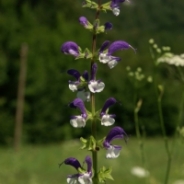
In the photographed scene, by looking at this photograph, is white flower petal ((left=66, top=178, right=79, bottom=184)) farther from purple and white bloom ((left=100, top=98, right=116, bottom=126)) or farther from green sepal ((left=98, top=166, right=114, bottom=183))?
purple and white bloom ((left=100, top=98, right=116, bottom=126))

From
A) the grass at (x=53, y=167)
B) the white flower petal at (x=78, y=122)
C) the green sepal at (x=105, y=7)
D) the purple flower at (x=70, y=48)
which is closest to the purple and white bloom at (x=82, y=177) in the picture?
the white flower petal at (x=78, y=122)

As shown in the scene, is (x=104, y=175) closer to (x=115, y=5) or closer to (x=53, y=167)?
(x=115, y=5)

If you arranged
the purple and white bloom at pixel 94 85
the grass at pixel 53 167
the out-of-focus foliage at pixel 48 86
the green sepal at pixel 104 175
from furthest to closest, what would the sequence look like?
the out-of-focus foliage at pixel 48 86
the grass at pixel 53 167
the green sepal at pixel 104 175
the purple and white bloom at pixel 94 85

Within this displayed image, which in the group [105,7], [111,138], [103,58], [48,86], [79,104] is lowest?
[48,86]

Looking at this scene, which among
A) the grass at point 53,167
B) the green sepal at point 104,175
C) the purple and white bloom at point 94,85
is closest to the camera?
the purple and white bloom at point 94,85

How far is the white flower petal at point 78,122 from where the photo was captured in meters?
2.25

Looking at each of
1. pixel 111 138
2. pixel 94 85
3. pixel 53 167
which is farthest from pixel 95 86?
pixel 53 167

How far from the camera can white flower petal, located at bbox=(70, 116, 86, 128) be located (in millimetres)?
2250

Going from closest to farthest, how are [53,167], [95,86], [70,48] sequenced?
[95,86], [70,48], [53,167]

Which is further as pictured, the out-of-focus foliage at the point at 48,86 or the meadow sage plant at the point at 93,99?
the out-of-focus foliage at the point at 48,86

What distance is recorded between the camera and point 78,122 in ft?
7.43

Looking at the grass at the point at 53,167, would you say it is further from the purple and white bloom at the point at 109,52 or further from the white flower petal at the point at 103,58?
the white flower petal at the point at 103,58

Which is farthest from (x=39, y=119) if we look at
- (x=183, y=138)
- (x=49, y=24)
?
(x=183, y=138)

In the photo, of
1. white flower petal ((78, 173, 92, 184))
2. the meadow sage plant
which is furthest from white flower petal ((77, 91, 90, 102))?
white flower petal ((78, 173, 92, 184))
